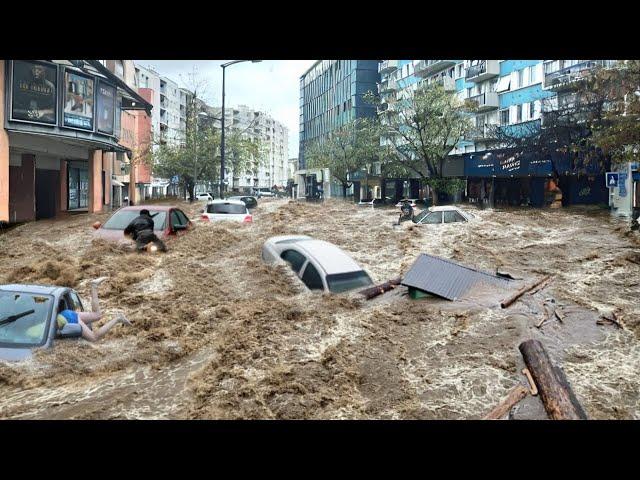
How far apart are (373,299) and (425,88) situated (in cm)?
514

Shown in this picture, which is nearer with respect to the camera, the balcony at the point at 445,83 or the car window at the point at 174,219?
the car window at the point at 174,219

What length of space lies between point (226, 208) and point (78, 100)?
194cm

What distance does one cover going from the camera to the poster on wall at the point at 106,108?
600cm

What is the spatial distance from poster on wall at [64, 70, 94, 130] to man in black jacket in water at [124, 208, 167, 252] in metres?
1.29

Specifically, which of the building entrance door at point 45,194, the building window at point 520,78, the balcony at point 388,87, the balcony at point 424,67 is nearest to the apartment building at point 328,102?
the balcony at point 388,87

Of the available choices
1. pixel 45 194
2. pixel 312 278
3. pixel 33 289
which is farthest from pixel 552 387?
pixel 45 194

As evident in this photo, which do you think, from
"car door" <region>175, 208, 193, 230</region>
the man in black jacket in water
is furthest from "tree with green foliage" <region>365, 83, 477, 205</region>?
the man in black jacket in water

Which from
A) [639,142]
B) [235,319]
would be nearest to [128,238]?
[235,319]

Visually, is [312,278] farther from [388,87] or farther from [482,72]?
[482,72]

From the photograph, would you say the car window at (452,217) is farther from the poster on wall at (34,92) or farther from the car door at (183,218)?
the poster on wall at (34,92)

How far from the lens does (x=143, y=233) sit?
5477 millimetres

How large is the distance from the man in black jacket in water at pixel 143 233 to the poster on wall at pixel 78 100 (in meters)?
1.29

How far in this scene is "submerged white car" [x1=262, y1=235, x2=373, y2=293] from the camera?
16.2 feet
